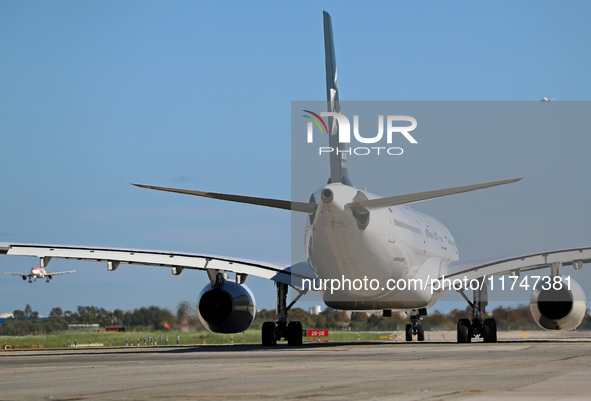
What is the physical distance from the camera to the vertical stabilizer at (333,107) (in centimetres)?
2283

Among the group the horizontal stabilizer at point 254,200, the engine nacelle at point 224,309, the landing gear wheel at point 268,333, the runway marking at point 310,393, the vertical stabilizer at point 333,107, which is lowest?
the runway marking at point 310,393

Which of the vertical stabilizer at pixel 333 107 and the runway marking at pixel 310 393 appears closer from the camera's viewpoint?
the runway marking at pixel 310 393

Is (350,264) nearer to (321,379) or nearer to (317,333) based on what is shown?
(321,379)

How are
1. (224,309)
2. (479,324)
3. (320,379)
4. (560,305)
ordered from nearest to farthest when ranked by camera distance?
(320,379), (560,305), (224,309), (479,324)

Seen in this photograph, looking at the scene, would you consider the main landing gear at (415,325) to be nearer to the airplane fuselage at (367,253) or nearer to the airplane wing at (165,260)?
the airplane fuselage at (367,253)

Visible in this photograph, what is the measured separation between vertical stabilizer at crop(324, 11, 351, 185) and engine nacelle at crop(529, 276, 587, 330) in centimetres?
716

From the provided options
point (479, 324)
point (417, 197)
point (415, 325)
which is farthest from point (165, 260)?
point (415, 325)

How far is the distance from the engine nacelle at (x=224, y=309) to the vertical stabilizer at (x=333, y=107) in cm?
530

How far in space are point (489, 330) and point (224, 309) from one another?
779 centimetres

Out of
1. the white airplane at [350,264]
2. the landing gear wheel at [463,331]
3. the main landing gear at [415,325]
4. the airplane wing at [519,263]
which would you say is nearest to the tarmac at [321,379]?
the white airplane at [350,264]

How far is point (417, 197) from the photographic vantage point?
19.3 meters

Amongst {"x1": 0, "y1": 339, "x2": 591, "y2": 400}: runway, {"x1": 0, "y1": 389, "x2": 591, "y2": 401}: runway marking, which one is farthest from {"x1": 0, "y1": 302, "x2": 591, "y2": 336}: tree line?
{"x1": 0, "y1": 389, "x2": 591, "y2": 401}: runway marking

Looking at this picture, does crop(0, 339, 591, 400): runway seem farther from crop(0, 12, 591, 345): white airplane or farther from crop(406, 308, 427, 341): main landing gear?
crop(406, 308, 427, 341): main landing gear

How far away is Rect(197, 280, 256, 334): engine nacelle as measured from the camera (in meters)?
26.3
